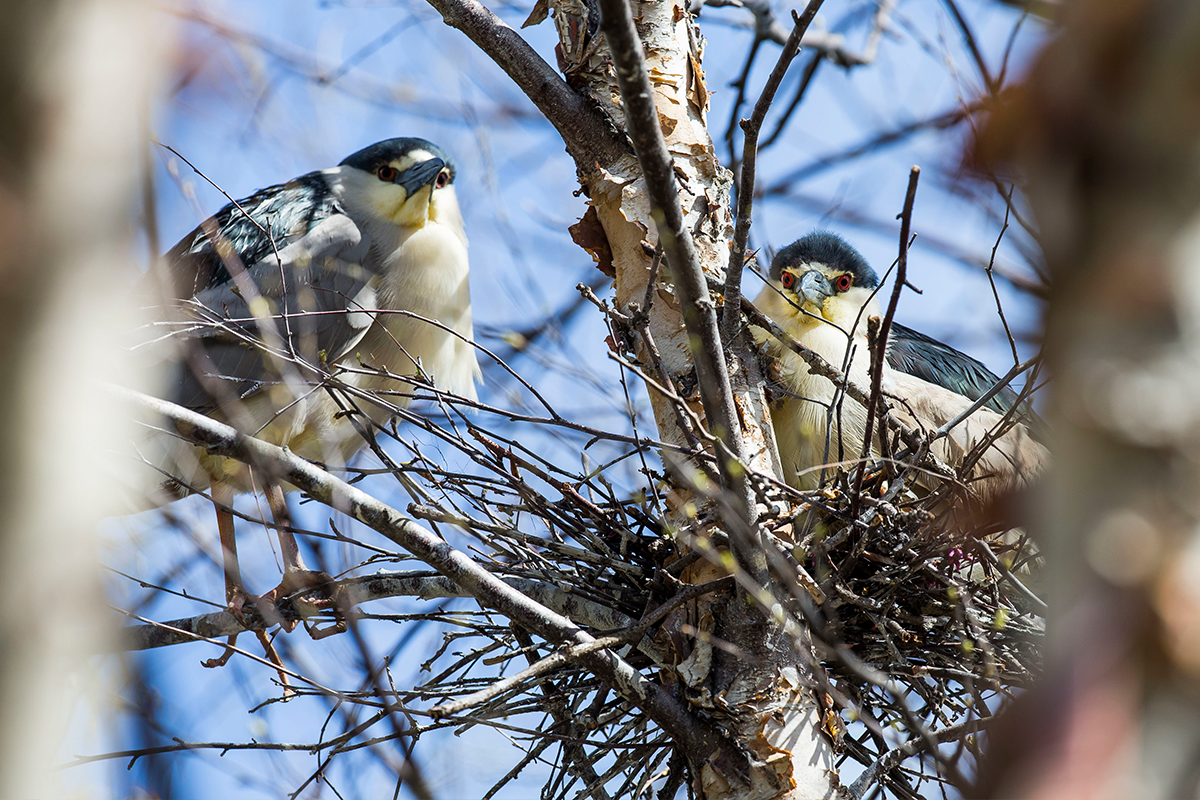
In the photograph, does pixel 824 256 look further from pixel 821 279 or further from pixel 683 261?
pixel 683 261

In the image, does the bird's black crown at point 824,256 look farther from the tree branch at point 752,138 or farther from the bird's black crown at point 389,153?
the tree branch at point 752,138

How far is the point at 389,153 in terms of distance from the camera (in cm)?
405

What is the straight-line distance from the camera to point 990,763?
0.60 meters

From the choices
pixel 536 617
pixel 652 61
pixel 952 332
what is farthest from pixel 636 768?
pixel 952 332

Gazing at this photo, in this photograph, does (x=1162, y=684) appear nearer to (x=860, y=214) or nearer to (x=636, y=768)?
(x=636, y=768)

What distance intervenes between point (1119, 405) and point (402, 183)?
3.68m

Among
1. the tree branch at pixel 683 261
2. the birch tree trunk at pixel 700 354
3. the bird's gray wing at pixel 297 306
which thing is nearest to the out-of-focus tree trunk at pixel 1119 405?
the tree branch at pixel 683 261

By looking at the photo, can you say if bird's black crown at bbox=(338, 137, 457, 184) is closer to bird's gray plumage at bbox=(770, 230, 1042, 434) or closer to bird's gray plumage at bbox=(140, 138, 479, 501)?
A: bird's gray plumage at bbox=(140, 138, 479, 501)

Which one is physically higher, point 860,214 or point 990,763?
point 860,214

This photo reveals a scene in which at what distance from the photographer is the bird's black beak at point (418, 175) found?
392cm

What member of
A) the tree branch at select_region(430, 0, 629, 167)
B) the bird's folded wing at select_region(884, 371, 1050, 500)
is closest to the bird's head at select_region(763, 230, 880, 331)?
the bird's folded wing at select_region(884, 371, 1050, 500)

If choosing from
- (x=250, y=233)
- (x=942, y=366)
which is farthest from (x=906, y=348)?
(x=250, y=233)

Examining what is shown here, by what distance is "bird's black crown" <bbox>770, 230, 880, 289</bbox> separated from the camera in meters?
3.57

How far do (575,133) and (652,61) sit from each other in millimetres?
268
